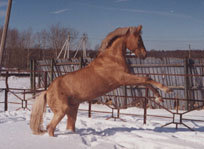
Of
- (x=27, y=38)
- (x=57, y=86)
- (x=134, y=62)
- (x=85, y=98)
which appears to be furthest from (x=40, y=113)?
(x=27, y=38)

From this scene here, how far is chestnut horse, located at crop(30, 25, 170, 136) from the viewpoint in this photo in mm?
3672

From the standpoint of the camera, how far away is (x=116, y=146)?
3.56 meters

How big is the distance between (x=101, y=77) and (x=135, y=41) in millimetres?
904

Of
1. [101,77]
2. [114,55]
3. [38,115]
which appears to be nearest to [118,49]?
[114,55]

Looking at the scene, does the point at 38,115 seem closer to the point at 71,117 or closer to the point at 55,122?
the point at 55,122

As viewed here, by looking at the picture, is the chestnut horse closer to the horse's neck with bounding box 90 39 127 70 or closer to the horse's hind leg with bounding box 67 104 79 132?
the horse's neck with bounding box 90 39 127 70

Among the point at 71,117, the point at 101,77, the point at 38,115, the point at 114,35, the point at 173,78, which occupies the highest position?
the point at 114,35

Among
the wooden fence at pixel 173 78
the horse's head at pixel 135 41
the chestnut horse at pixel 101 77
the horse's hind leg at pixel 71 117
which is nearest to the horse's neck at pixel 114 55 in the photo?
the chestnut horse at pixel 101 77

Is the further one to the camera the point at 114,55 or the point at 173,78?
the point at 173,78

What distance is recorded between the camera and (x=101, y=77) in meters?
3.70

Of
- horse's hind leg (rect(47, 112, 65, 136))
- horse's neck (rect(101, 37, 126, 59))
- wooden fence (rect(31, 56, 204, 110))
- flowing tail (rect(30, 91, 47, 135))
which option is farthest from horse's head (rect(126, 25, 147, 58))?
wooden fence (rect(31, 56, 204, 110))

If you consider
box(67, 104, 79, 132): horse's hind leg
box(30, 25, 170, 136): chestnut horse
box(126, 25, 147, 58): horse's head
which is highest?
box(126, 25, 147, 58): horse's head

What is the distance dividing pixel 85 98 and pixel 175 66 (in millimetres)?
7148

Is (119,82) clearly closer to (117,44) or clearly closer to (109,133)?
(117,44)
